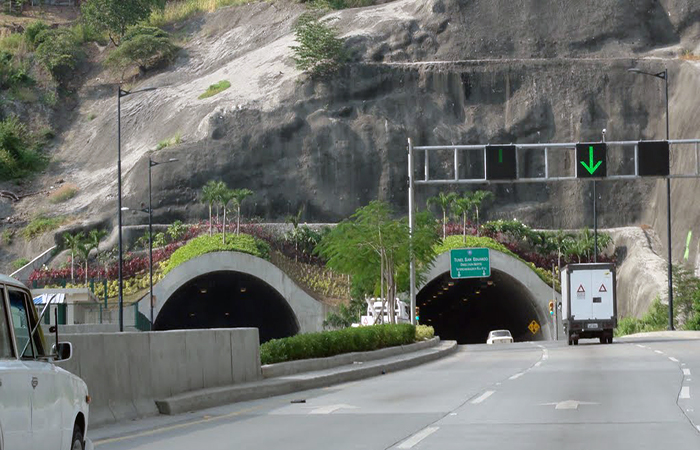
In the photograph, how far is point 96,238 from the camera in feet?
251

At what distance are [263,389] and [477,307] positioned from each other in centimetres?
7214

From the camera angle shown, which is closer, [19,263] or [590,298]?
[590,298]

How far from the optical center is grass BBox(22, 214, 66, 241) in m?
83.2

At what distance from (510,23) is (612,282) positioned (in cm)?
4998

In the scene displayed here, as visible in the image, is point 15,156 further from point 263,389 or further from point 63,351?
point 63,351

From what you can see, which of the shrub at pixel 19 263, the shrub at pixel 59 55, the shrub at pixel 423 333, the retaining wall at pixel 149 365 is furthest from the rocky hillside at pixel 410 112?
the retaining wall at pixel 149 365

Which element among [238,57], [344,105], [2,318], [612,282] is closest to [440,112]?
[344,105]

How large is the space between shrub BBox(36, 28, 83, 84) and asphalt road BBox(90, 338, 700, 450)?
84.4m

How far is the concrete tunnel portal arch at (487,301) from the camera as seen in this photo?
249 feet

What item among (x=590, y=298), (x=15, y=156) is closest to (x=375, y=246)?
(x=590, y=298)

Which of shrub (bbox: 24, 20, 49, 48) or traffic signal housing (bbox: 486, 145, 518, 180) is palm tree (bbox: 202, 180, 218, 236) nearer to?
traffic signal housing (bbox: 486, 145, 518, 180)

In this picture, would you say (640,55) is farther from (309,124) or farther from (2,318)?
(2,318)

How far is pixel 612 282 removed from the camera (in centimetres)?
4962

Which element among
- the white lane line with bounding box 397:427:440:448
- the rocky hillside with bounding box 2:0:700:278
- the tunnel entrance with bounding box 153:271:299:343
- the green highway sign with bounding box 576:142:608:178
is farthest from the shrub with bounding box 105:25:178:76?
the white lane line with bounding box 397:427:440:448
